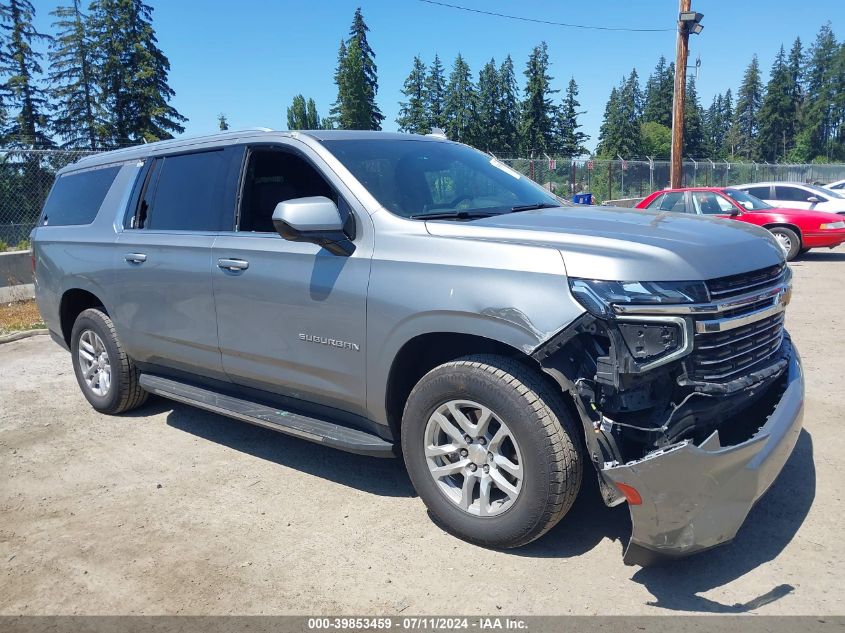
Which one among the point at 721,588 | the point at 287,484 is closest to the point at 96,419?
the point at 287,484

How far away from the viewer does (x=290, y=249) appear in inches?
156

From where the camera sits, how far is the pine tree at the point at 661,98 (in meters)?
111

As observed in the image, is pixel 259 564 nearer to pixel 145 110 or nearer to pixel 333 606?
pixel 333 606

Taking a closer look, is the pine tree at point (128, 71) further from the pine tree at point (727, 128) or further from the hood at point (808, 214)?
the pine tree at point (727, 128)

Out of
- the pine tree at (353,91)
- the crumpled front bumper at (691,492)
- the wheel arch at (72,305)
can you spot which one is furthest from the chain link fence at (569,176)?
the pine tree at (353,91)

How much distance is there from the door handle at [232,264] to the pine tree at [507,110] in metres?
74.4

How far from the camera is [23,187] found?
1265cm

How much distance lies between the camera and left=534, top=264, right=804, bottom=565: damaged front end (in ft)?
8.90

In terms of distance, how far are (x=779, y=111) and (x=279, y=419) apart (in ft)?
389

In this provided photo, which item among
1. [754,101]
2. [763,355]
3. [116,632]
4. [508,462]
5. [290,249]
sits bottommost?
[116,632]

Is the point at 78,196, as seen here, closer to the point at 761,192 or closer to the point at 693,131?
the point at 761,192

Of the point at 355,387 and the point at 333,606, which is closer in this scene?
the point at 333,606

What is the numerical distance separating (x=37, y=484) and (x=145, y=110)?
44.7 m

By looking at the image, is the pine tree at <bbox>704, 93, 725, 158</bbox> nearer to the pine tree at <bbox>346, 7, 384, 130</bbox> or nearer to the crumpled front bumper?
the pine tree at <bbox>346, 7, 384, 130</bbox>
